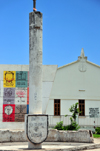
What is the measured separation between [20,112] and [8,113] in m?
0.97

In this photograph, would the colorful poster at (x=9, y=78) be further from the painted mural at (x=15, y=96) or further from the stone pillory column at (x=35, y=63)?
the stone pillory column at (x=35, y=63)

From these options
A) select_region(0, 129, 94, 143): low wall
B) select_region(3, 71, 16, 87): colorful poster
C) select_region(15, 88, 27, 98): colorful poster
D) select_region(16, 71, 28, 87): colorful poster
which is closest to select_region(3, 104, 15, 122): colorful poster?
select_region(15, 88, 27, 98): colorful poster

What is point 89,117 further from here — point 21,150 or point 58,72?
point 21,150

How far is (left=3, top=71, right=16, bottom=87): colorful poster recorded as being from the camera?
2183cm

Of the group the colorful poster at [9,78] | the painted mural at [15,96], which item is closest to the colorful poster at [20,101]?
the painted mural at [15,96]

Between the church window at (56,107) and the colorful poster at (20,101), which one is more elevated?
the colorful poster at (20,101)

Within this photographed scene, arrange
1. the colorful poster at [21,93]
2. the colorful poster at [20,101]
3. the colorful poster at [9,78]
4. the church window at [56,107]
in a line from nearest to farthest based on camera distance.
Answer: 1. the colorful poster at [20,101]
2. the colorful poster at [21,93]
3. the colorful poster at [9,78]
4. the church window at [56,107]

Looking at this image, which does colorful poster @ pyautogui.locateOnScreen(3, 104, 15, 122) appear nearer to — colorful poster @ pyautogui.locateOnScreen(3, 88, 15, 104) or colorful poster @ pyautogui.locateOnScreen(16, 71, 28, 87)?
colorful poster @ pyautogui.locateOnScreen(3, 88, 15, 104)

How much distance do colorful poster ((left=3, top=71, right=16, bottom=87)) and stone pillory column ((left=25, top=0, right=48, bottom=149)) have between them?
8874mm

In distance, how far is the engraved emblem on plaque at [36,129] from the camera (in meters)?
12.5

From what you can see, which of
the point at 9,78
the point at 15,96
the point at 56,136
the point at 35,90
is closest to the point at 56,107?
the point at 15,96

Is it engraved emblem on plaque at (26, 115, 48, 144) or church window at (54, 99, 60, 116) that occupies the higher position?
church window at (54, 99, 60, 116)

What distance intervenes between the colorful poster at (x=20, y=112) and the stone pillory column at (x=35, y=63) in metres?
8.65

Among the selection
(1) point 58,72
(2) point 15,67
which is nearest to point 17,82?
(2) point 15,67
